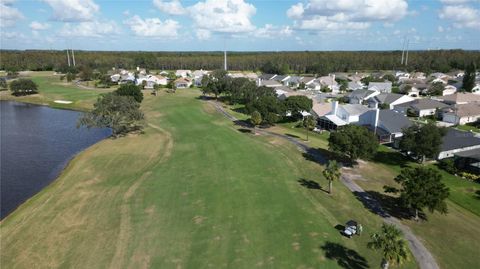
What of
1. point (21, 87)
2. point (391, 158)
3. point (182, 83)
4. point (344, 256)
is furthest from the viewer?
point (182, 83)

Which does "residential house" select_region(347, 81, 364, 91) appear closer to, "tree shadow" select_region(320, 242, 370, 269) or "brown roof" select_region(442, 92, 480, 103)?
"brown roof" select_region(442, 92, 480, 103)

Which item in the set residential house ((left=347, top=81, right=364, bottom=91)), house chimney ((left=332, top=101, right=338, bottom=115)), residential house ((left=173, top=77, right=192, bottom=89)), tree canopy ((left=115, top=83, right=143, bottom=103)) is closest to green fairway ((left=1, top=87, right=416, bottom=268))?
house chimney ((left=332, top=101, right=338, bottom=115))

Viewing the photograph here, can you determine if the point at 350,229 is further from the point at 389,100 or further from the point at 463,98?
the point at 463,98

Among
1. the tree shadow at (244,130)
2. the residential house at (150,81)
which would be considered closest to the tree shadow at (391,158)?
the tree shadow at (244,130)

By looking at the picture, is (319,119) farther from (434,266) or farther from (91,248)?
(91,248)

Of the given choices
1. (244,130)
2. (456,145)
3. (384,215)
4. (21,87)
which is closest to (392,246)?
(384,215)
